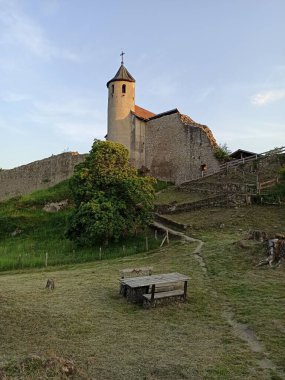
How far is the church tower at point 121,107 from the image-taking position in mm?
37375

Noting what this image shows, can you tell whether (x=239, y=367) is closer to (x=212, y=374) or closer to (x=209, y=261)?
(x=212, y=374)

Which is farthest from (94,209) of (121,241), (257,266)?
(257,266)

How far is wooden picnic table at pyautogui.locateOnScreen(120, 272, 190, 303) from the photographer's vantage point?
10867mm

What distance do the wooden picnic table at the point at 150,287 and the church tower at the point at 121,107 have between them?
26832mm

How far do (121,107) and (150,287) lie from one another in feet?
90.8

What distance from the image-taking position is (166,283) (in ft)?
36.9

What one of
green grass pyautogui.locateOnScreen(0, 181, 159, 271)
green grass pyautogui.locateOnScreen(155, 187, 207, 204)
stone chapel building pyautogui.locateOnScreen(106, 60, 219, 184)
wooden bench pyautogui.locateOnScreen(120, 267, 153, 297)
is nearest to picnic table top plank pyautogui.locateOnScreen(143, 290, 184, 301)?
wooden bench pyautogui.locateOnScreen(120, 267, 153, 297)

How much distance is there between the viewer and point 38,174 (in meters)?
43.9

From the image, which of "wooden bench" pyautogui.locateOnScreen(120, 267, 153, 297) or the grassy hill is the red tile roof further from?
"wooden bench" pyautogui.locateOnScreen(120, 267, 153, 297)

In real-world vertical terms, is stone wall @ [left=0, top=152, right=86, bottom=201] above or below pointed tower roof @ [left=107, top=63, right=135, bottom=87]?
below

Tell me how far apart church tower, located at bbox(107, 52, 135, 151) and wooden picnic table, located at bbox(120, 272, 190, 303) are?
1056 inches

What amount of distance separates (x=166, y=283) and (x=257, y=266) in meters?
4.16

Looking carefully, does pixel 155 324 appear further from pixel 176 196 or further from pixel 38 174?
pixel 38 174

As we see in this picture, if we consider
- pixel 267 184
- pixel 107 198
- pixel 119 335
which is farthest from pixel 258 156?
pixel 119 335
